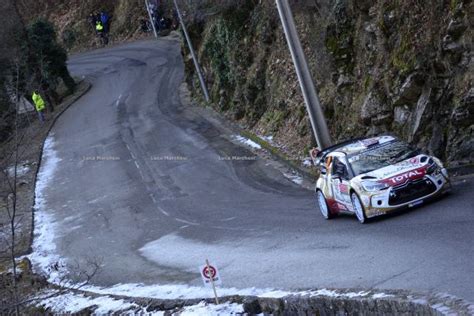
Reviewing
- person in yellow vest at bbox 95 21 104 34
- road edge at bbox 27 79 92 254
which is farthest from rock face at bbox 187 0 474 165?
person in yellow vest at bbox 95 21 104 34

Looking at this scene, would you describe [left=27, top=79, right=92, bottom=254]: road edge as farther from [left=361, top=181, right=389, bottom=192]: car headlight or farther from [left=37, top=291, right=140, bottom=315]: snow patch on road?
[left=361, top=181, right=389, bottom=192]: car headlight

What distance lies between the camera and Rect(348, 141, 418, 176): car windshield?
16.6 meters

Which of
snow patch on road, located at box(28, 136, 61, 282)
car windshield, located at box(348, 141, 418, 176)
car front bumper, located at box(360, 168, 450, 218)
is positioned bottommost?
snow patch on road, located at box(28, 136, 61, 282)

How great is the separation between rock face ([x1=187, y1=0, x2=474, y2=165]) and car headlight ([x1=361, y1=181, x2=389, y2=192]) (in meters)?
3.23

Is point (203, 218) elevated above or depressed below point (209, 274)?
below

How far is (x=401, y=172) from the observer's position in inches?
623

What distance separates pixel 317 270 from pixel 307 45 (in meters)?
15.2

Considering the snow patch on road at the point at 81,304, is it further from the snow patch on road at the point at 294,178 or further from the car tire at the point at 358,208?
the snow patch on road at the point at 294,178

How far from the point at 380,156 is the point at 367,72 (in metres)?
6.12

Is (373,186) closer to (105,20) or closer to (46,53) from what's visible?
(46,53)

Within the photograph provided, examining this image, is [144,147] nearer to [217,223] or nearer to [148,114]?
[148,114]

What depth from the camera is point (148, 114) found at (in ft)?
137

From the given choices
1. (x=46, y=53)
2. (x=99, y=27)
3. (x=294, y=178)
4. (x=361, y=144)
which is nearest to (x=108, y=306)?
(x=361, y=144)

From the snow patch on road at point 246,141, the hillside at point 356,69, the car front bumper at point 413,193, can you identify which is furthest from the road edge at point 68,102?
the car front bumper at point 413,193
